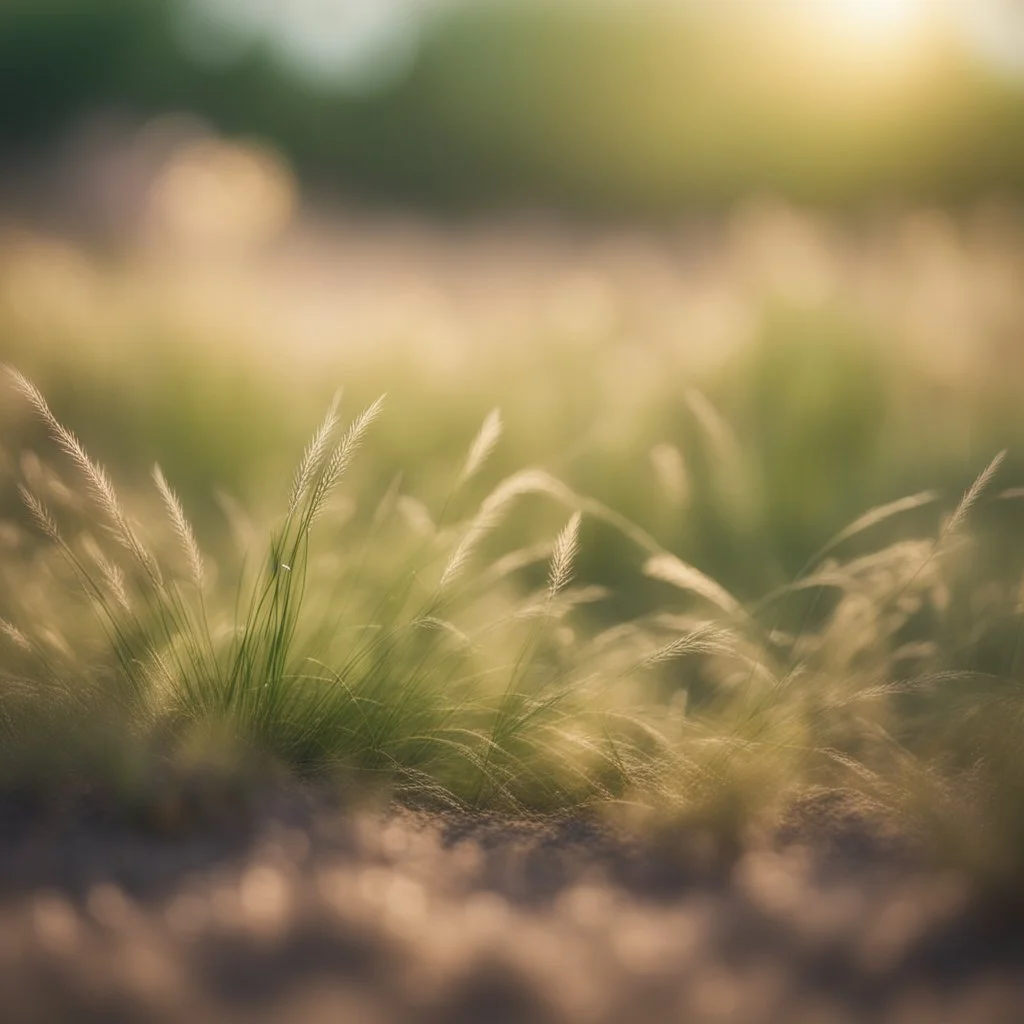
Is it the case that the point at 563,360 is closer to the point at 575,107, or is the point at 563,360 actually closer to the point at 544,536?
the point at 544,536

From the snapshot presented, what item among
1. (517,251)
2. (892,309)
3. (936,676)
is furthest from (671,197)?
(936,676)

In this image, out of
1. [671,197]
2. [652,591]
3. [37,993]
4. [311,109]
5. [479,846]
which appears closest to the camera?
[37,993]

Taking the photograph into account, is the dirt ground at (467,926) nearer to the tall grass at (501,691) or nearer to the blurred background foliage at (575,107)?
the tall grass at (501,691)

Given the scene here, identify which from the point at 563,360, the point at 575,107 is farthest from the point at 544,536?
the point at 575,107

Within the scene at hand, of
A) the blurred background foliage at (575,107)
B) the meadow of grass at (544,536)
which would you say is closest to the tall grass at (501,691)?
the meadow of grass at (544,536)

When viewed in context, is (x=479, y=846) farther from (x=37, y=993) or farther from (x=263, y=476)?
(x=263, y=476)

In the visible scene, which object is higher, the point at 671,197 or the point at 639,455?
the point at 671,197

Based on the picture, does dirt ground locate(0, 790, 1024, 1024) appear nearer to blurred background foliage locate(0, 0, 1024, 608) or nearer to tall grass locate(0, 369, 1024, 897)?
tall grass locate(0, 369, 1024, 897)
